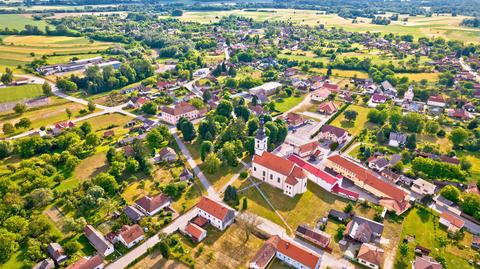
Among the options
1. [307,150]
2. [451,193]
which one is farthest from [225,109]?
[451,193]

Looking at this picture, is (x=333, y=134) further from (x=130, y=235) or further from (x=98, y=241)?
(x=98, y=241)

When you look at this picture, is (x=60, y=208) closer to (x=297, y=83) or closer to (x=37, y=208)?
(x=37, y=208)

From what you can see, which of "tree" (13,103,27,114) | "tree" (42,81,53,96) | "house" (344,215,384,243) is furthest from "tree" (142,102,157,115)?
"house" (344,215,384,243)

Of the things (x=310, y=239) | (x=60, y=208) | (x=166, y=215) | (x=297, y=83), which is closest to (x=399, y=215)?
(x=310, y=239)

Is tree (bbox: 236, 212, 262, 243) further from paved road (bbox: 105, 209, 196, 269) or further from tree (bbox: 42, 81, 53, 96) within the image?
tree (bbox: 42, 81, 53, 96)

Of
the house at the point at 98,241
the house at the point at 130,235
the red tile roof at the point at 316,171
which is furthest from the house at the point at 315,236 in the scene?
the house at the point at 98,241

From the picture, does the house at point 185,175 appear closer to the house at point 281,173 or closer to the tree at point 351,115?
Result: the house at point 281,173
